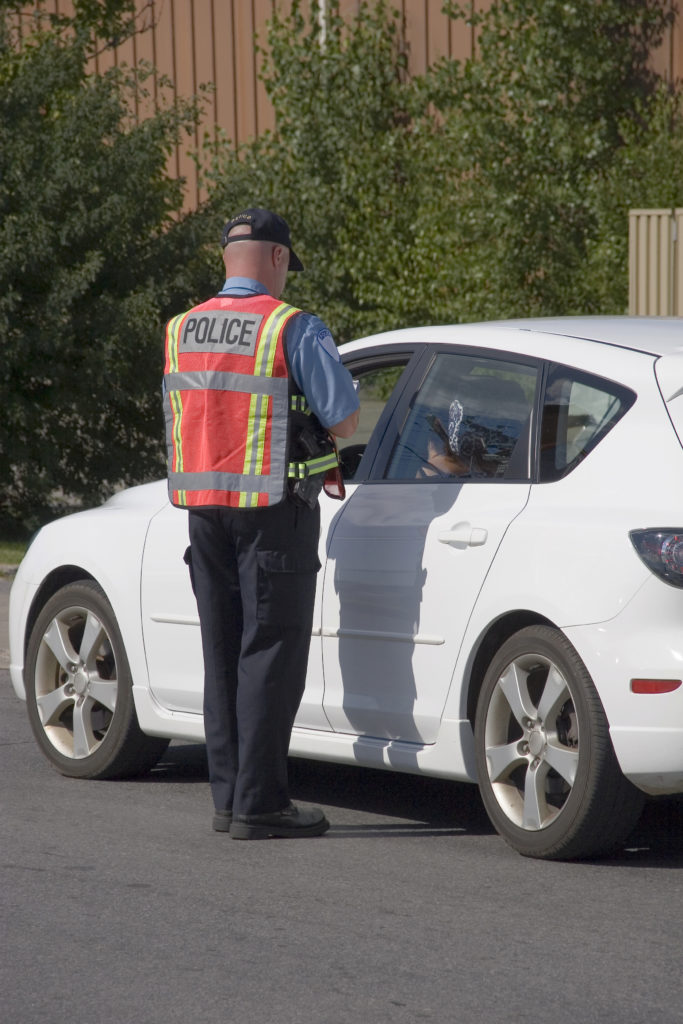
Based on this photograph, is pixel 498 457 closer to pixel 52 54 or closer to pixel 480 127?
pixel 52 54

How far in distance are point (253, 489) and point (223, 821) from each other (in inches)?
43.5

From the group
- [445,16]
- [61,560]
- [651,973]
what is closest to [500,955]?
[651,973]

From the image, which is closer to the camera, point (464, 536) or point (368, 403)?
point (464, 536)

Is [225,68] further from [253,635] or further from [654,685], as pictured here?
[654,685]

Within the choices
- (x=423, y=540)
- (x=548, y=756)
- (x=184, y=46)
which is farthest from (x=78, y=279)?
(x=184, y=46)

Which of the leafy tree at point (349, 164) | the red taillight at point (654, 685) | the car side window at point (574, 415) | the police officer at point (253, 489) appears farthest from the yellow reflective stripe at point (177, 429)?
the leafy tree at point (349, 164)

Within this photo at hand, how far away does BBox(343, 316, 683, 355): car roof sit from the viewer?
5301 mm

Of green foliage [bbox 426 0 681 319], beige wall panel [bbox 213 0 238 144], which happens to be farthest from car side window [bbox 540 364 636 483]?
beige wall panel [bbox 213 0 238 144]

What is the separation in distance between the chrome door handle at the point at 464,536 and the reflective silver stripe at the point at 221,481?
0.56 meters

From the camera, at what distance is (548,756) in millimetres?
5043

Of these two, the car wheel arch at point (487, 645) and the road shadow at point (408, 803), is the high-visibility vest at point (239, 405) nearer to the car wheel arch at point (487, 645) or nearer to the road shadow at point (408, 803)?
the car wheel arch at point (487, 645)

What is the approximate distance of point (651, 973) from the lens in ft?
13.5

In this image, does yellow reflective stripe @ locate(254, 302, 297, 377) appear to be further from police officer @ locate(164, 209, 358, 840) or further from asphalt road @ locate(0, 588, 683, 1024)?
asphalt road @ locate(0, 588, 683, 1024)

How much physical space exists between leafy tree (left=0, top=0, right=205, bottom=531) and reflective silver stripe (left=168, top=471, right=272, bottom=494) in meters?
8.71
